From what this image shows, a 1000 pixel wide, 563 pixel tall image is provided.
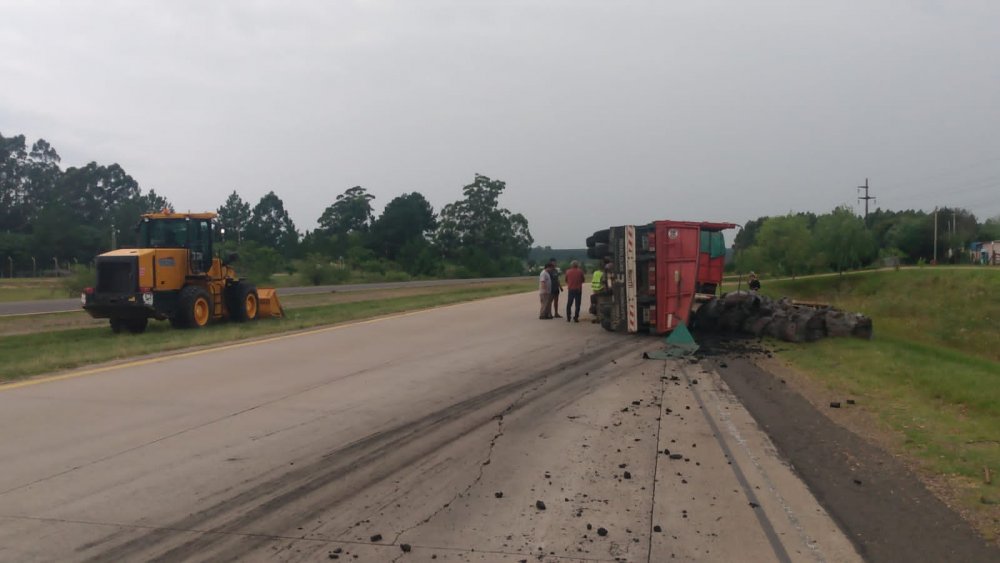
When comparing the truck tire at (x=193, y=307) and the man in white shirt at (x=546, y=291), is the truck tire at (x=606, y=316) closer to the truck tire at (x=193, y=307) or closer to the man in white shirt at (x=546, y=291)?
the man in white shirt at (x=546, y=291)

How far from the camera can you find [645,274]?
18766 mm

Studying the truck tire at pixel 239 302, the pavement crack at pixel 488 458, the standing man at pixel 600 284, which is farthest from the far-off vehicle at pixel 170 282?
the pavement crack at pixel 488 458

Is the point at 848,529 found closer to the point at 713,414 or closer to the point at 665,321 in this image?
the point at 713,414

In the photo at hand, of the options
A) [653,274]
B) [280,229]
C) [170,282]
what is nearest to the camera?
[653,274]

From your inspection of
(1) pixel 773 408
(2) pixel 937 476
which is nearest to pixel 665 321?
(1) pixel 773 408

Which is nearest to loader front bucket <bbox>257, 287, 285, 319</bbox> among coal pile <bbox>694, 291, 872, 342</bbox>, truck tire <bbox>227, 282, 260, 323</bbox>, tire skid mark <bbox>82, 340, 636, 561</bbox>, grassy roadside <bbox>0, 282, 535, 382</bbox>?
truck tire <bbox>227, 282, 260, 323</bbox>

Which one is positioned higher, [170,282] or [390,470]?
[170,282]

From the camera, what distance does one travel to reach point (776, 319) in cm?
1855

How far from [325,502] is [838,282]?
5538 centimetres

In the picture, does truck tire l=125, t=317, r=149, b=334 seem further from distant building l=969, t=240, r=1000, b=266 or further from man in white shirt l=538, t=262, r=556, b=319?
distant building l=969, t=240, r=1000, b=266

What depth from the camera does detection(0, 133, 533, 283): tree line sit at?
77.6 metres

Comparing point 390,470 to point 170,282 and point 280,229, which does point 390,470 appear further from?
point 280,229

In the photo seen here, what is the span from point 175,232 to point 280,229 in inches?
5060

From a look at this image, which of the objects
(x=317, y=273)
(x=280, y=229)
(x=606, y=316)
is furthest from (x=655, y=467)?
(x=280, y=229)
